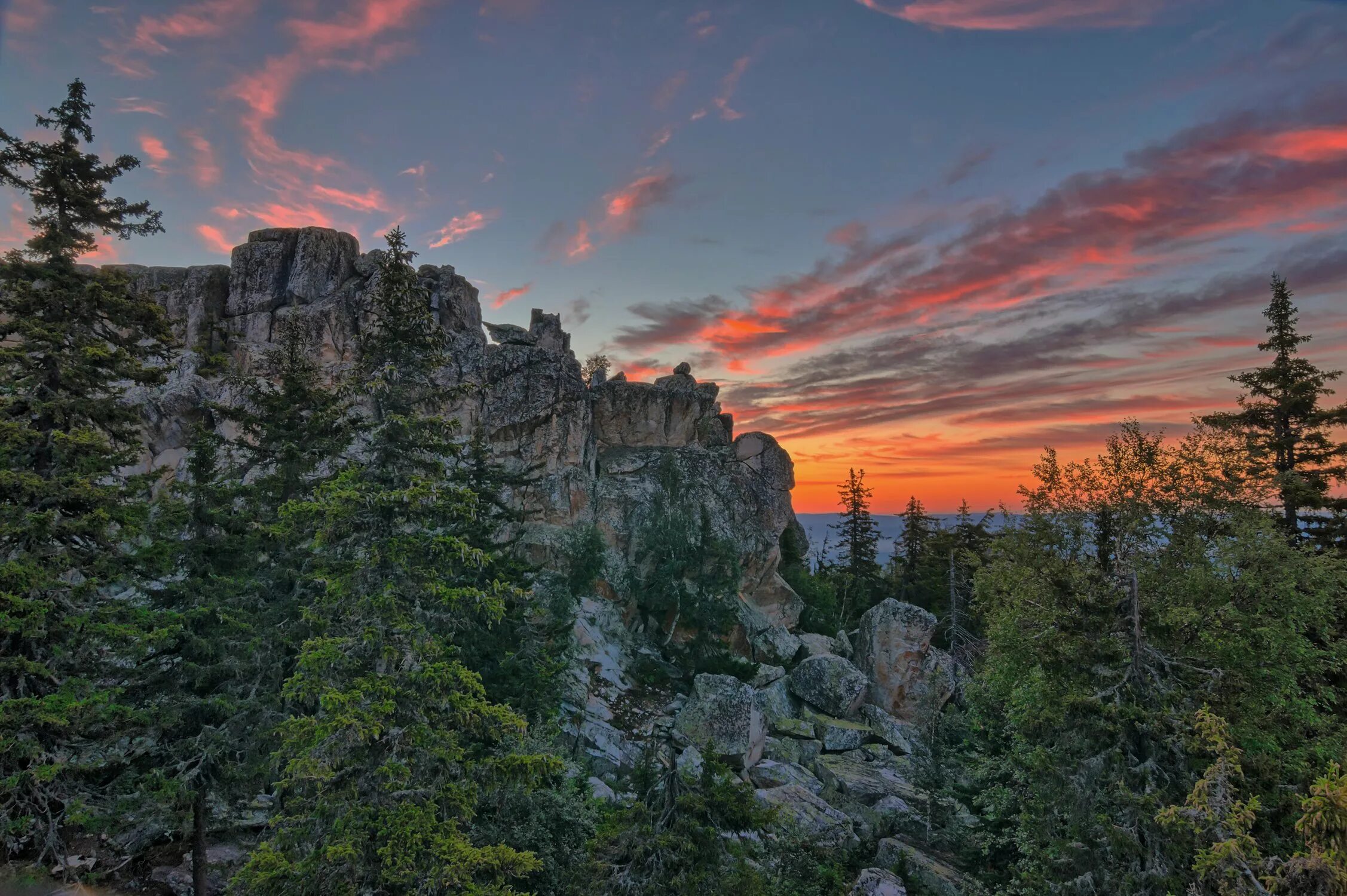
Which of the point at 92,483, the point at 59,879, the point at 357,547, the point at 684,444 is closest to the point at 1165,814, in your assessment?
the point at 357,547

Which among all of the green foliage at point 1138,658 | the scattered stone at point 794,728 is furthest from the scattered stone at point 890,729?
the green foliage at point 1138,658

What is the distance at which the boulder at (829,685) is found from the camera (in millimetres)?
36500

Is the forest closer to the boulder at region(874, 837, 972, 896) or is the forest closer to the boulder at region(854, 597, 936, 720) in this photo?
the boulder at region(874, 837, 972, 896)

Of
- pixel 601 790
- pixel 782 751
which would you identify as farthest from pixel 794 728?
pixel 601 790

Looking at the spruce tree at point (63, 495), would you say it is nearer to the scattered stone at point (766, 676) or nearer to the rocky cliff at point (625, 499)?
the rocky cliff at point (625, 499)

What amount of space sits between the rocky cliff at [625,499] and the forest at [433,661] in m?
8.30

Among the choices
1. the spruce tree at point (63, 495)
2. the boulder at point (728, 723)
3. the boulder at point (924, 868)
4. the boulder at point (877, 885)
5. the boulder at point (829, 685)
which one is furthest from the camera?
the boulder at point (829, 685)

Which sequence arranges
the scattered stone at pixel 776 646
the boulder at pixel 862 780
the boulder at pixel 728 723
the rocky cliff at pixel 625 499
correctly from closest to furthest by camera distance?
the boulder at pixel 862 780 → the boulder at pixel 728 723 → the rocky cliff at pixel 625 499 → the scattered stone at pixel 776 646

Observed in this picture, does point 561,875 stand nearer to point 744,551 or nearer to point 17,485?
point 17,485

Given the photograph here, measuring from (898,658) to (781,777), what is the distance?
16069mm

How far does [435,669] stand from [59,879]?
13075 millimetres

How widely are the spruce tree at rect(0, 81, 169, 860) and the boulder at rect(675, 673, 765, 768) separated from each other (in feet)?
71.5

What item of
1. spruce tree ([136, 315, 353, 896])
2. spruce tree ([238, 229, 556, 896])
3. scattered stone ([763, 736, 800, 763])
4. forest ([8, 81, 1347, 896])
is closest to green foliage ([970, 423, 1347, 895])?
forest ([8, 81, 1347, 896])

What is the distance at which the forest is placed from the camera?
945 centimetres
